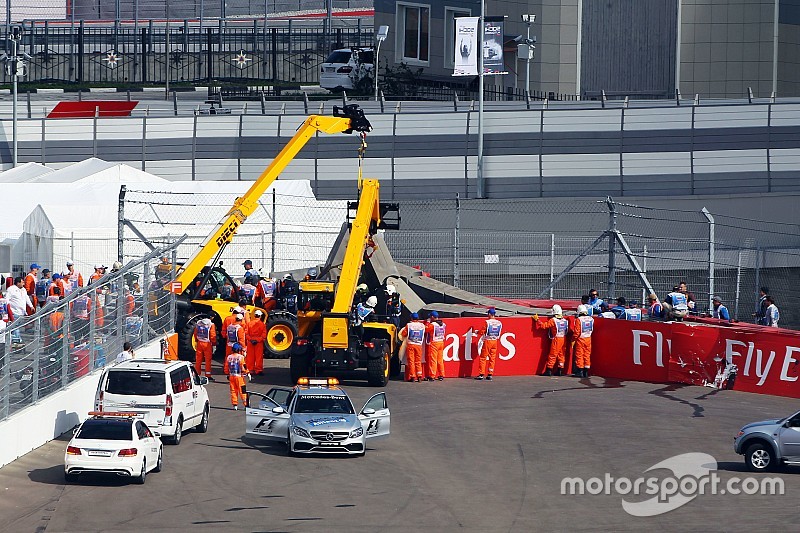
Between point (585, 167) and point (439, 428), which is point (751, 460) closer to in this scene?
point (439, 428)

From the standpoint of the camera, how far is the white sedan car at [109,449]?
17734 mm

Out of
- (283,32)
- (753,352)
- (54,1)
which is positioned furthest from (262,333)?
(54,1)

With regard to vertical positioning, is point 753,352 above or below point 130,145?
below

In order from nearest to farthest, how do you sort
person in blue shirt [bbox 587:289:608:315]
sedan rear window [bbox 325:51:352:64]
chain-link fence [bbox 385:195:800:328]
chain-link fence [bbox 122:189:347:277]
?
person in blue shirt [bbox 587:289:608:315] < chain-link fence [bbox 385:195:800:328] < chain-link fence [bbox 122:189:347:277] < sedan rear window [bbox 325:51:352:64]

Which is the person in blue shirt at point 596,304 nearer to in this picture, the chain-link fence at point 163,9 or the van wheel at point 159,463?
the van wheel at point 159,463

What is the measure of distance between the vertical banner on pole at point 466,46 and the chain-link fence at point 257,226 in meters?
10.5

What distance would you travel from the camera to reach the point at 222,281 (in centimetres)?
3006

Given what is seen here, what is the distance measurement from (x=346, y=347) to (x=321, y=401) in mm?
4835

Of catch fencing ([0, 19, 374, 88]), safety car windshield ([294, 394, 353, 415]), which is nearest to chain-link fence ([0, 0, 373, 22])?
catch fencing ([0, 19, 374, 88])

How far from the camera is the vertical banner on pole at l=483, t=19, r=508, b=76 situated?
43.6m

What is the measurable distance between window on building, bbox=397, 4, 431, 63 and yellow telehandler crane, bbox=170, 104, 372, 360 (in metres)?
37.2

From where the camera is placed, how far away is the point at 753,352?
25625mm

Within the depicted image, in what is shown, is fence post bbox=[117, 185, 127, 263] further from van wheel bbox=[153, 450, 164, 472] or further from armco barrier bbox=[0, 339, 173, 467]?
van wheel bbox=[153, 450, 164, 472]

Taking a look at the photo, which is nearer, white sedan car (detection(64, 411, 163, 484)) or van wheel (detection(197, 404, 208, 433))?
white sedan car (detection(64, 411, 163, 484))
